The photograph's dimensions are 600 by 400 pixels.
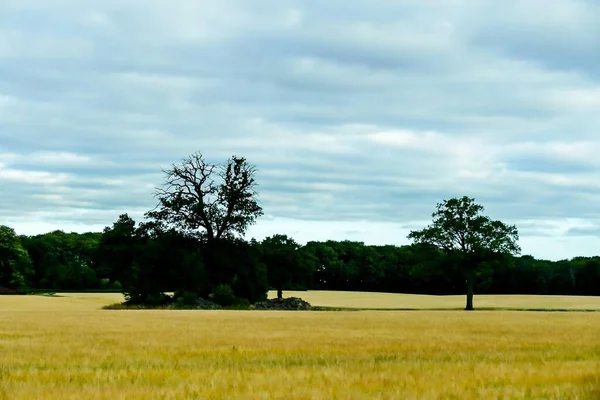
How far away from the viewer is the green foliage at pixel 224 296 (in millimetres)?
72312

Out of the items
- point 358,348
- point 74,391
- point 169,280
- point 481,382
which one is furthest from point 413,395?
point 169,280

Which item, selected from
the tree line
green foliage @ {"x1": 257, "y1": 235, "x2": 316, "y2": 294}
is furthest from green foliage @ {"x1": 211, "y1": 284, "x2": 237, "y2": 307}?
green foliage @ {"x1": 257, "y1": 235, "x2": 316, "y2": 294}

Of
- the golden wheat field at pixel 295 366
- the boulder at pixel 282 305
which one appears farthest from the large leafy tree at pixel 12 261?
the golden wheat field at pixel 295 366

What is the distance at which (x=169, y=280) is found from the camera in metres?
74.2

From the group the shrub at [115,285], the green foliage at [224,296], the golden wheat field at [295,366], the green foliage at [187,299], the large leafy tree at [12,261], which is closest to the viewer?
the golden wheat field at [295,366]

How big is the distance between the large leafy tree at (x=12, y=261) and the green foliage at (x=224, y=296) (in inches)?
1774

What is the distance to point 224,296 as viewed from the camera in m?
72.4

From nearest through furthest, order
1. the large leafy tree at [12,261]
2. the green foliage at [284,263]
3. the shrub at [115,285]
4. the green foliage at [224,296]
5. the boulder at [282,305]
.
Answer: the green foliage at [224,296] < the boulder at [282,305] < the green foliage at [284,263] < the large leafy tree at [12,261] < the shrub at [115,285]

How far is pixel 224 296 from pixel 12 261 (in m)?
46.3

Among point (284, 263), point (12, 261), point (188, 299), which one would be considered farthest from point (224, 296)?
point (12, 261)

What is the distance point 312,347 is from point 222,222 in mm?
54594

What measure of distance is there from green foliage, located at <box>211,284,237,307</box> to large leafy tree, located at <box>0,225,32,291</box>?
45056 mm

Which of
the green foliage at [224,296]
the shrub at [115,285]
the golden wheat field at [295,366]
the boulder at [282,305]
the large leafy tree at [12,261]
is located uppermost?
the large leafy tree at [12,261]

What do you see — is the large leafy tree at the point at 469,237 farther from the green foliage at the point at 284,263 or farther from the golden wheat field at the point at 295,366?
the golden wheat field at the point at 295,366
